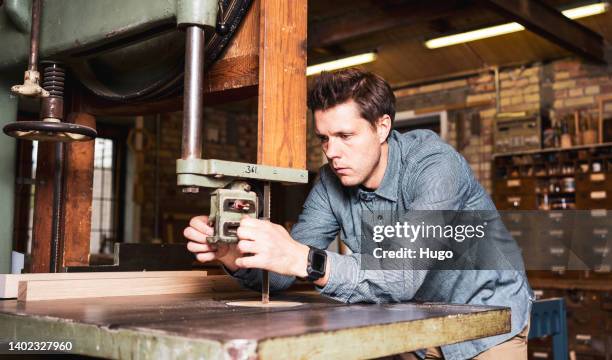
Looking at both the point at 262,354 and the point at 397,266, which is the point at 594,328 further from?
the point at 262,354

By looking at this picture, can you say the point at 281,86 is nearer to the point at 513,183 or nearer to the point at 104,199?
the point at 513,183

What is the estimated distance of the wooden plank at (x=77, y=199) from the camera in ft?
7.24

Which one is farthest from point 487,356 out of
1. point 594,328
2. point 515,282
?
point 594,328

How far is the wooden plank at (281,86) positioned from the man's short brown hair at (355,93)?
15cm

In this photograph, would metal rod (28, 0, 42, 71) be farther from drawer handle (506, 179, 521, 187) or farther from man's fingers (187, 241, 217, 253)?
drawer handle (506, 179, 521, 187)

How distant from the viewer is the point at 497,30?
5.98 metres

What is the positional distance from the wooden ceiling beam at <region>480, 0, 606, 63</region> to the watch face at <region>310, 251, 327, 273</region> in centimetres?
410

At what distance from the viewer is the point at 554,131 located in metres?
6.66

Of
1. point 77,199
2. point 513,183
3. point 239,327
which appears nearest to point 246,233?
Answer: point 239,327

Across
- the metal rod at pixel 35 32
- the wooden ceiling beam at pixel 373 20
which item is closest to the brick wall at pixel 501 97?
the wooden ceiling beam at pixel 373 20

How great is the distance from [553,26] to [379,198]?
15.3 feet

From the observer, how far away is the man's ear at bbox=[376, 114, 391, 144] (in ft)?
6.17
